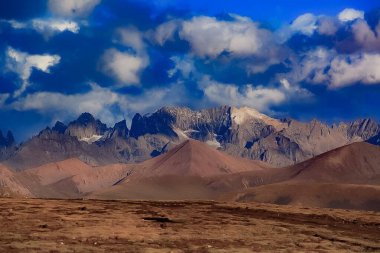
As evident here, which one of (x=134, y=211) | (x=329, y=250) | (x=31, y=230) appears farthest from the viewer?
(x=134, y=211)

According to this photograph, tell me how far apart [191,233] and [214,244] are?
22.4 feet

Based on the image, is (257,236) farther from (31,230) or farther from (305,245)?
(31,230)

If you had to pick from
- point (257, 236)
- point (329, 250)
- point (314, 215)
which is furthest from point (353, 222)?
point (329, 250)

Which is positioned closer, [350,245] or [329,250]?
[329,250]

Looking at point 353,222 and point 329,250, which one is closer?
point 329,250

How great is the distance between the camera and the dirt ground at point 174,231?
4503 cm

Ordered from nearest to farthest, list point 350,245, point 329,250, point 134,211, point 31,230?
point 329,250 < point 350,245 < point 31,230 < point 134,211

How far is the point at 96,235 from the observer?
165ft

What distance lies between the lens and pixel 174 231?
54906mm

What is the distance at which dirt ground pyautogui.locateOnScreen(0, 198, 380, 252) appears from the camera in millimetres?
45031

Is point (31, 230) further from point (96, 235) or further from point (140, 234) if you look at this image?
point (140, 234)

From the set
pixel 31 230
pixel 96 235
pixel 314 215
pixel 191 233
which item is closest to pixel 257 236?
pixel 191 233

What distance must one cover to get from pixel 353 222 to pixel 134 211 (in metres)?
25.8

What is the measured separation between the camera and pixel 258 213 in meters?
79.8
